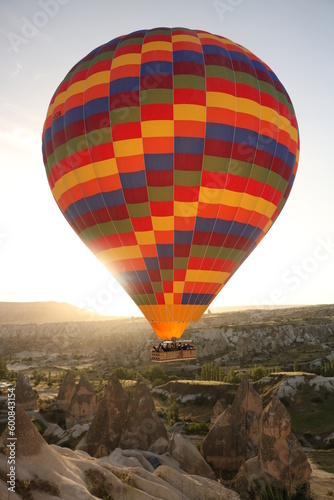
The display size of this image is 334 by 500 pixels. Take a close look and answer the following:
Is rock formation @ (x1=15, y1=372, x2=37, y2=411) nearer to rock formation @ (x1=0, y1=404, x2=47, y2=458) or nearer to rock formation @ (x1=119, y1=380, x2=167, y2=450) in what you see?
rock formation @ (x1=119, y1=380, x2=167, y2=450)

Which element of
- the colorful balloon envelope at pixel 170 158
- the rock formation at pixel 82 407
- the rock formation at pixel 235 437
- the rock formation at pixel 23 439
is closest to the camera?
the rock formation at pixel 23 439

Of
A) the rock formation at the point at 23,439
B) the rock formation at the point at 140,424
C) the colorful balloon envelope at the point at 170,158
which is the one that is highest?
the colorful balloon envelope at the point at 170,158

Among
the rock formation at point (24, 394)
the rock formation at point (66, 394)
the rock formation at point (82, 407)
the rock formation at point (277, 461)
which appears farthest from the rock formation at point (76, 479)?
the rock formation at point (24, 394)

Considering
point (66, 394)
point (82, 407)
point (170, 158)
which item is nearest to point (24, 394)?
point (66, 394)

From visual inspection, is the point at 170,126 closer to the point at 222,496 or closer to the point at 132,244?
the point at 132,244

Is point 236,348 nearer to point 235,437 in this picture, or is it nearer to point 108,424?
point 235,437

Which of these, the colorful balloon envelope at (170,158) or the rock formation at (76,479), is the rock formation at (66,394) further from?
the rock formation at (76,479)

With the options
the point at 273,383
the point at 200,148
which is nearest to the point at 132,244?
the point at 200,148
